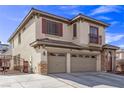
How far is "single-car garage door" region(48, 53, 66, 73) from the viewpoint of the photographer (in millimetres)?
13172

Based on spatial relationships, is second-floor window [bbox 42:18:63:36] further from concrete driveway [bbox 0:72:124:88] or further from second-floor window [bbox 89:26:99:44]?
concrete driveway [bbox 0:72:124:88]

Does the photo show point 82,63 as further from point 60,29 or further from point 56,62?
point 60,29

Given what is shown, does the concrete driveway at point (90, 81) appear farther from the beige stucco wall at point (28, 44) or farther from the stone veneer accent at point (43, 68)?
the beige stucco wall at point (28, 44)

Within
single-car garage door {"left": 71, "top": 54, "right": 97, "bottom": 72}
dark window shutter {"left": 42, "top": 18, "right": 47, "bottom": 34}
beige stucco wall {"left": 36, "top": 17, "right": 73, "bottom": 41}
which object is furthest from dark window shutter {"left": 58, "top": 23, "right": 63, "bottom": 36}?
single-car garage door {"left": 71, "top": 54, "right": 97, "bottom": 72}

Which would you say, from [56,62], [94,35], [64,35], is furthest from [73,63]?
[94,35]

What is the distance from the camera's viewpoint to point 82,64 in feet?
50.5

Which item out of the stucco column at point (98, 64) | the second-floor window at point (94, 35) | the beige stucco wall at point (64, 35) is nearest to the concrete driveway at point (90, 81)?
the beige stucco wall at point (64, 35)

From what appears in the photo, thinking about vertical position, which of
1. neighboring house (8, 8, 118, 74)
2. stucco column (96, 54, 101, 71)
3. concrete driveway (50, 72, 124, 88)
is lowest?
concrete driveway (50, 72, 124, 88)

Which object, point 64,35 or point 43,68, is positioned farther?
point 64,35

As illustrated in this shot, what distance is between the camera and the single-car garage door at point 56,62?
43.2 ft

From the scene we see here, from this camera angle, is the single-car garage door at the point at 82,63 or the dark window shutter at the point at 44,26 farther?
the single-car garage door at the point at 82,63

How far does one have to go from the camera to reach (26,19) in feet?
49.2

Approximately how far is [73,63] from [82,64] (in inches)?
46.5
